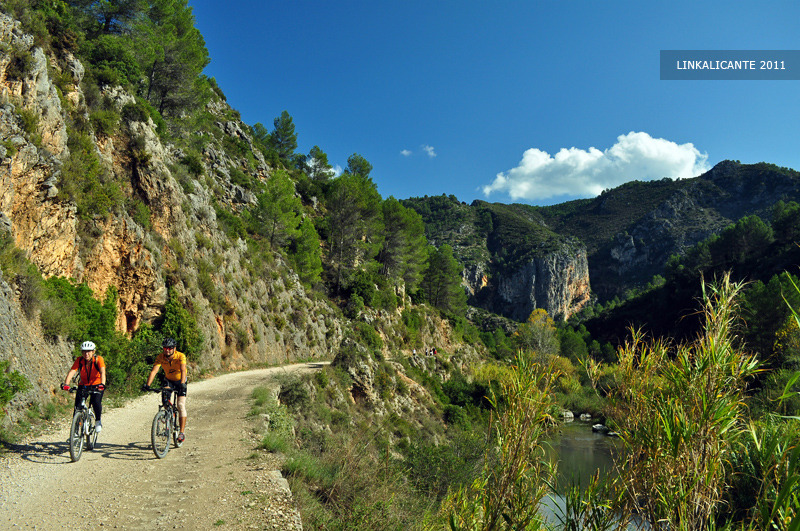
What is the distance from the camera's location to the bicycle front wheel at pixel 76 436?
621 cm

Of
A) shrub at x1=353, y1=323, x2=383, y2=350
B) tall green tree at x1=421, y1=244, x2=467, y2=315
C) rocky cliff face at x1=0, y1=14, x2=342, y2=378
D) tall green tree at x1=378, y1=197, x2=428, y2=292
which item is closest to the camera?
rocky cliff face at x1=0, y1=14, x2=342, y2=378

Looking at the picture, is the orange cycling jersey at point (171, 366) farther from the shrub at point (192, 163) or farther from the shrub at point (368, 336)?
the shrub at point (368, 336)

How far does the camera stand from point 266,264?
1151 inches

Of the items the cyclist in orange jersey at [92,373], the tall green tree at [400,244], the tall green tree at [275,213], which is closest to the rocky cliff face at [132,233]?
the tall green tree at [275,213]

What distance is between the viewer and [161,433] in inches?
276

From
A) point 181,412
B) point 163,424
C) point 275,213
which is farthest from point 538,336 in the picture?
point 163,424

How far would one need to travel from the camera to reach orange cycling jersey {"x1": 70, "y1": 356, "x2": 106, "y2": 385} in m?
6.57

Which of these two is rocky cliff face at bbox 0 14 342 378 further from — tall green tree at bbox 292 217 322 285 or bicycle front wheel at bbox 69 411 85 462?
bicycle front wheel at bbox 69 411 85 462

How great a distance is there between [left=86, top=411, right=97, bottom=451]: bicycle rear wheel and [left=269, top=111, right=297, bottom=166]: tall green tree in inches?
2202

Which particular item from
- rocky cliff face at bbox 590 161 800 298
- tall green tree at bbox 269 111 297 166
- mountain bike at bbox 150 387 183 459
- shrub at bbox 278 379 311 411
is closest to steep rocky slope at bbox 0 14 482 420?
mountain bike at bbox 150 387 183 459

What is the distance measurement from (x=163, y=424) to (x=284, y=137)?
57893 millimetres

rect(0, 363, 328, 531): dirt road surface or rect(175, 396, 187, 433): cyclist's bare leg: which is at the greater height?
rect(175, 396, 187, 433): cyclist's bare leg

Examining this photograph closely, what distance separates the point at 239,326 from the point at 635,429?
70.6 ft

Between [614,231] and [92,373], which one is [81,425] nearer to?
[92,373]
